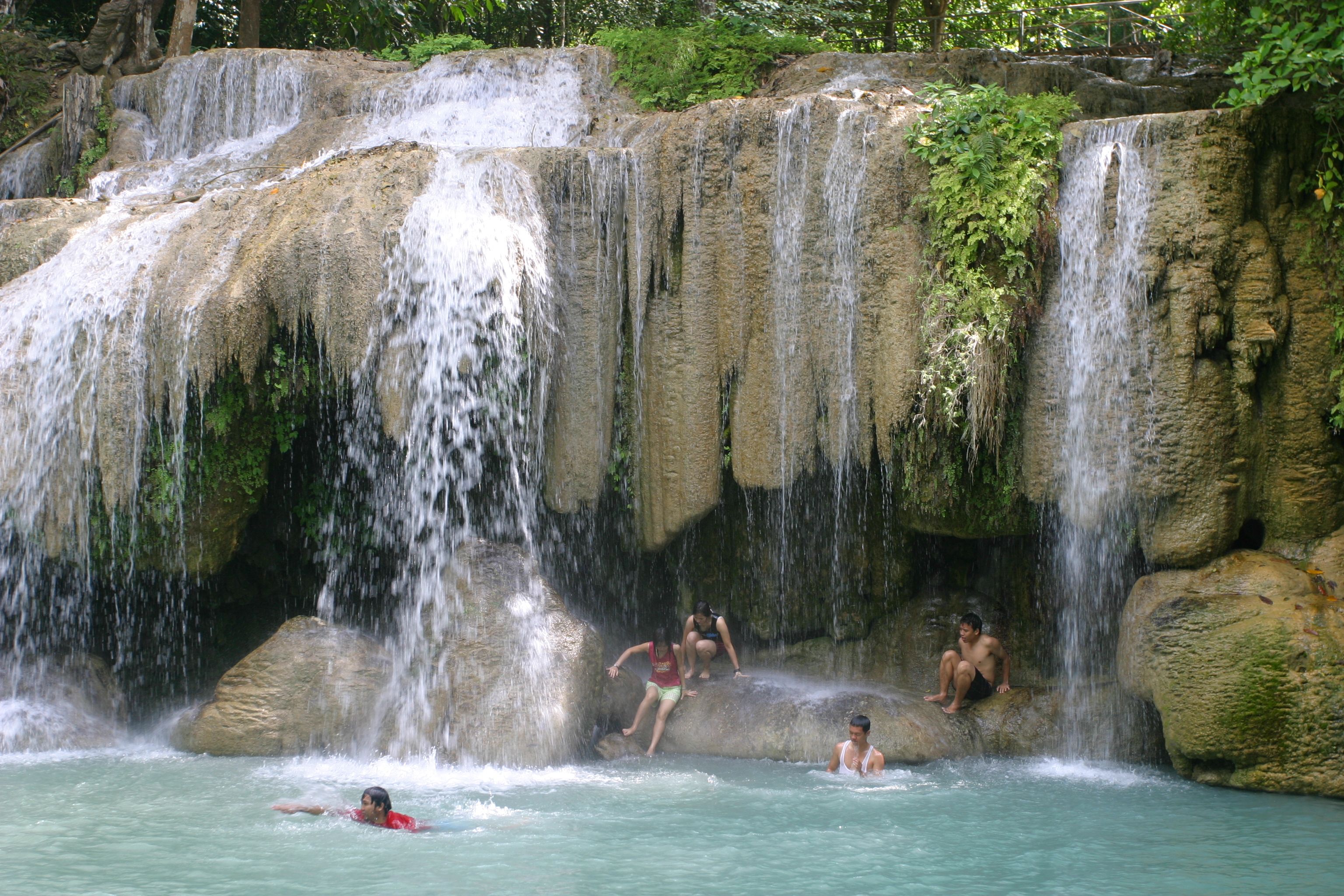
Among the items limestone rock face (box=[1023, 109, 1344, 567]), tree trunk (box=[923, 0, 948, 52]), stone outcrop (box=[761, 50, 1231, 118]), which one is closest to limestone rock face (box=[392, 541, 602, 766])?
limestone rock face (box=[1023, 109, 1344, 567])

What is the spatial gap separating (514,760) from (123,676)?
14.9 feet

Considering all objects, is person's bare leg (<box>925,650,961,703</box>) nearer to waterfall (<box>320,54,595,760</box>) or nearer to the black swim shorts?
the black swim shorts

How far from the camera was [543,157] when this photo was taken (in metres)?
11.5

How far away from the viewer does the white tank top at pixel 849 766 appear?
930cm

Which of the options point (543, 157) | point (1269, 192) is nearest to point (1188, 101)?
point (1269, 192)

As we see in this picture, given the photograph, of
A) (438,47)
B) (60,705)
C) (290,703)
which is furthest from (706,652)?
(438,47)

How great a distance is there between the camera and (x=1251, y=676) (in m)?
8.64

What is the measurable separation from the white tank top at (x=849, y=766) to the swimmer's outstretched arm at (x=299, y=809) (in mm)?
3919

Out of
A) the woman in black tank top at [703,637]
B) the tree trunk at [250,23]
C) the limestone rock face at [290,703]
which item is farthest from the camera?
the tree trunk at [250,23]

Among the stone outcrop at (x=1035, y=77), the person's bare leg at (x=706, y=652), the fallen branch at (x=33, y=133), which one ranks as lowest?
the person's bare leg at (x=706, y=652)

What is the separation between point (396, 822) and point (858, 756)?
368 centimetres

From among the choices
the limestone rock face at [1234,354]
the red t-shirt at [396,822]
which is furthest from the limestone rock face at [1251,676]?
the red t-shirt at [396,822]

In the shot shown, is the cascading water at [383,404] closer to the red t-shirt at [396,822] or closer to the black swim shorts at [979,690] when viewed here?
the red t-shirt at [396,822]

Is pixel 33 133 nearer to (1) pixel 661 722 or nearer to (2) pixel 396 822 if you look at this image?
(1) pixel 661 722
